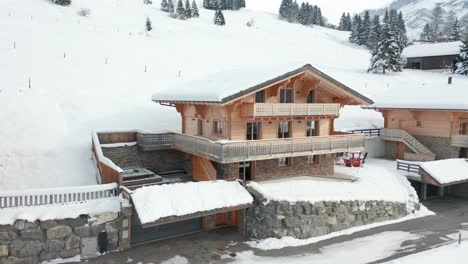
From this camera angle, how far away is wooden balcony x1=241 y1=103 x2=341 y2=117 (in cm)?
2289

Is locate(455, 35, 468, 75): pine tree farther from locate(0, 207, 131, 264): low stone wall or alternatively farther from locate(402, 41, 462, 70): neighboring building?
locate(0, 207, 131, 264): low stone wall

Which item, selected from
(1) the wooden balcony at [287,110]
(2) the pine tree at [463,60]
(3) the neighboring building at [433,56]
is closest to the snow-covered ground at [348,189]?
(1) the wooden balcony at [287,110]

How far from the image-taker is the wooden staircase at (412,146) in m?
33.8

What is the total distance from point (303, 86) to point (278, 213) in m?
9.47

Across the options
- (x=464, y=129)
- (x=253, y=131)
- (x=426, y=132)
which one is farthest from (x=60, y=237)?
(x=464, y=129)

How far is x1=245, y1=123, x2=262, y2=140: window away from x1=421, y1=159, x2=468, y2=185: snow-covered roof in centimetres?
1320

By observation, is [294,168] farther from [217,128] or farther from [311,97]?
[217,128]

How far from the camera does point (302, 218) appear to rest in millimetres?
21094

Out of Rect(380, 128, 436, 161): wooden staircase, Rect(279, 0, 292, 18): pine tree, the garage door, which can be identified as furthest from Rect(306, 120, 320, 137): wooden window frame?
Rect(279, 0, 292, 18): pine tree

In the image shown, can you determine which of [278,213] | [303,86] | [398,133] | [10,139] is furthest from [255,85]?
[398,133]

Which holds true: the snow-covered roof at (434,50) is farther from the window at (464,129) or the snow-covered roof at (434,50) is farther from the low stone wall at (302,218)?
the low stone wall at (302,218)

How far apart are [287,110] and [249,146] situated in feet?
12.7

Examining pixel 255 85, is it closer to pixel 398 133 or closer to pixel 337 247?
pixel 337 247

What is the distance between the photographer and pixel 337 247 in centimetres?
2020
